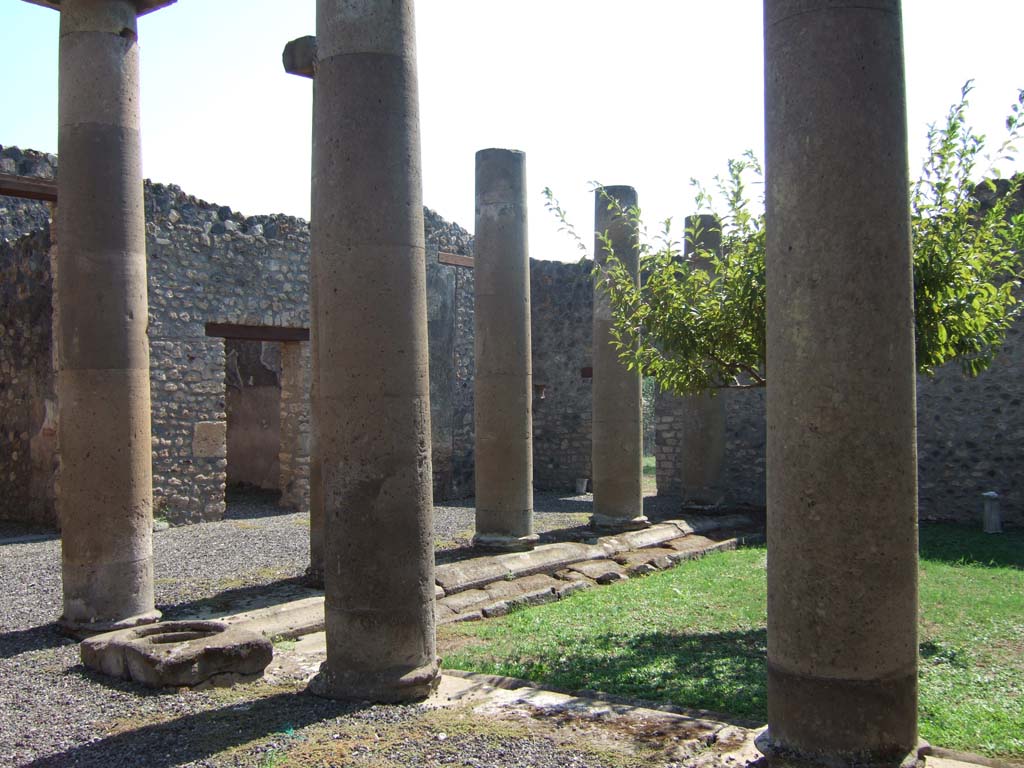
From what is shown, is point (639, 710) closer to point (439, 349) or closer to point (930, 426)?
point (930, 426)

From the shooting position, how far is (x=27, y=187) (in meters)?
10.9

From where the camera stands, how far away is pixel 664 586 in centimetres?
874

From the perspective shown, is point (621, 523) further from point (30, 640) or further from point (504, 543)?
point (30, 640)

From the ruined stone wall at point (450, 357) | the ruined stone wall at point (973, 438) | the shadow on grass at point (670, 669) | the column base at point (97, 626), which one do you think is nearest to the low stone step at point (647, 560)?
the shadow on grass at point (670, 669)

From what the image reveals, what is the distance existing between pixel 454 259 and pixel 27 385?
7139 millimetres

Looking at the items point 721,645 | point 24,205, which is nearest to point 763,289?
point 721,645

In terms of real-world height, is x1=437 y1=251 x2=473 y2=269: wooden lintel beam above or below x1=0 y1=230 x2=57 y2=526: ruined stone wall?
above

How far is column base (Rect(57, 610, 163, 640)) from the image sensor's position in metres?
6.22

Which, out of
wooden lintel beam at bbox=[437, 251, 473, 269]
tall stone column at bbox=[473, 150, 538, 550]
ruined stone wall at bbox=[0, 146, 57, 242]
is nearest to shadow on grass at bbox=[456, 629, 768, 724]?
tall stone column at bbox=[473, 150, 538, 550]

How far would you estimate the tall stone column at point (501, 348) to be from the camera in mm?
9898

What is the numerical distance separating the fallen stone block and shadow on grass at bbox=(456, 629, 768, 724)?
2312mm

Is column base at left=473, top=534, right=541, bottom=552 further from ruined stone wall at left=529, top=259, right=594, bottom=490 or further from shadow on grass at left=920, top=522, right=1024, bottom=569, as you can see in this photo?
ruined stone wall at left=529, top=259, right=594, bottom=490

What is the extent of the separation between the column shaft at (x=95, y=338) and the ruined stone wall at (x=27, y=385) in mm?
6365

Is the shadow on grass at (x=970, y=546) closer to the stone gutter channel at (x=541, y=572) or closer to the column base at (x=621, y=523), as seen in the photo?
the stone gutter channel at (x=541, y=572)
